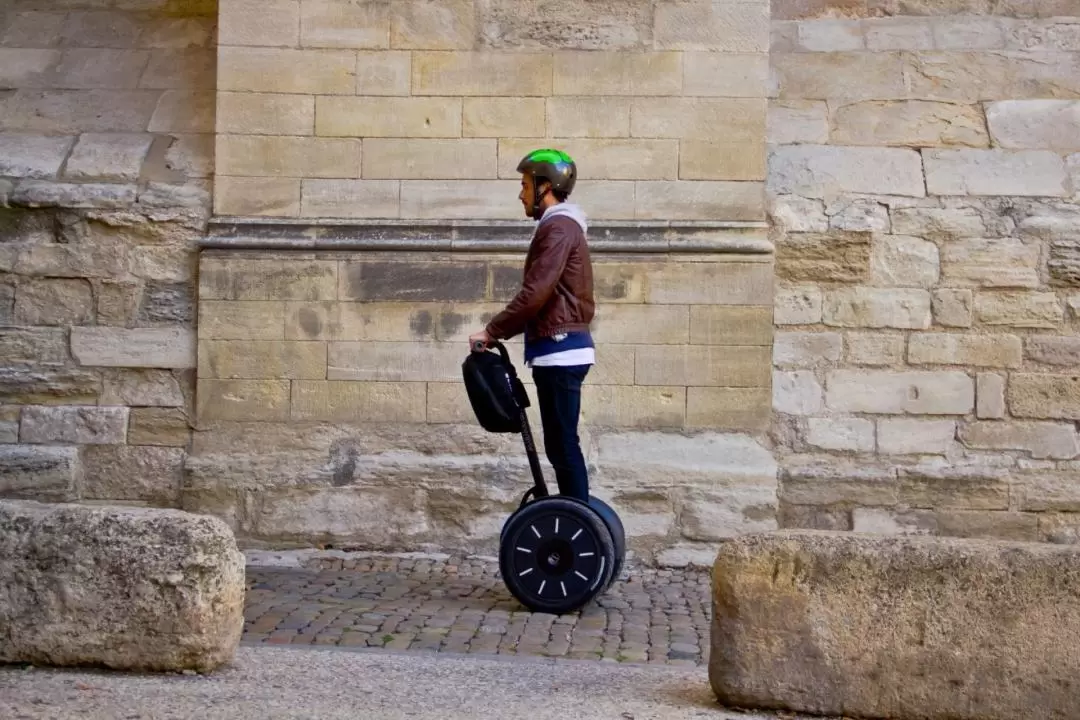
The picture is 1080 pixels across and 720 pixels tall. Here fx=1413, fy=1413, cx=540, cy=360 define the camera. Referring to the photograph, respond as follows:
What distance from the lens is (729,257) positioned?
7.25 metres

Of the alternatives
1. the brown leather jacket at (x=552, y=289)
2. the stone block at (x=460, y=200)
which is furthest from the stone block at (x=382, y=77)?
the brown leather jacket at (x=552, y=289)

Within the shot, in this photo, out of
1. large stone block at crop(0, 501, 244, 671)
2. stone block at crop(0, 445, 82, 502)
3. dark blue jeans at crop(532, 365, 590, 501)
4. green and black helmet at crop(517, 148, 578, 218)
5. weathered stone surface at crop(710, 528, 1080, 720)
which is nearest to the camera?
weathered stone surface at crop(710, 528, 1080, 720)

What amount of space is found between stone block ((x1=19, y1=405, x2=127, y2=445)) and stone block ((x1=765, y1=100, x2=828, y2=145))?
3.76 m

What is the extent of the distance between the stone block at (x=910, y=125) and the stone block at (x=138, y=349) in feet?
11.9

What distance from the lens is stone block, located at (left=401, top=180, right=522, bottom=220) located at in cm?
733

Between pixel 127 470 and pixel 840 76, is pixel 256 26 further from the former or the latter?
pixel 840 76

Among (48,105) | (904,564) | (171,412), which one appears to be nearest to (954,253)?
(904,564)

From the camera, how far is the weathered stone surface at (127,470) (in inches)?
290

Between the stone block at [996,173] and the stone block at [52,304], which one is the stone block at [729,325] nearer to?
the stone block at [996,173]

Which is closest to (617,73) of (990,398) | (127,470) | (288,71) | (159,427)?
(288,71)

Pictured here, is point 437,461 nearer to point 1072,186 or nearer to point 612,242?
point 612,242

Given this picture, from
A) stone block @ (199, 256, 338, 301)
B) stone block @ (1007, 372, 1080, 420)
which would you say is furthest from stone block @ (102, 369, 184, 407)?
stone block @ (1007, 372, 1080, 420)

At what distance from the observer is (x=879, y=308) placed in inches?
289

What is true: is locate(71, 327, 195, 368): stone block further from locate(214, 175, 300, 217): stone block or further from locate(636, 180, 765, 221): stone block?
locate(636, 180, 765, 221): stone block
